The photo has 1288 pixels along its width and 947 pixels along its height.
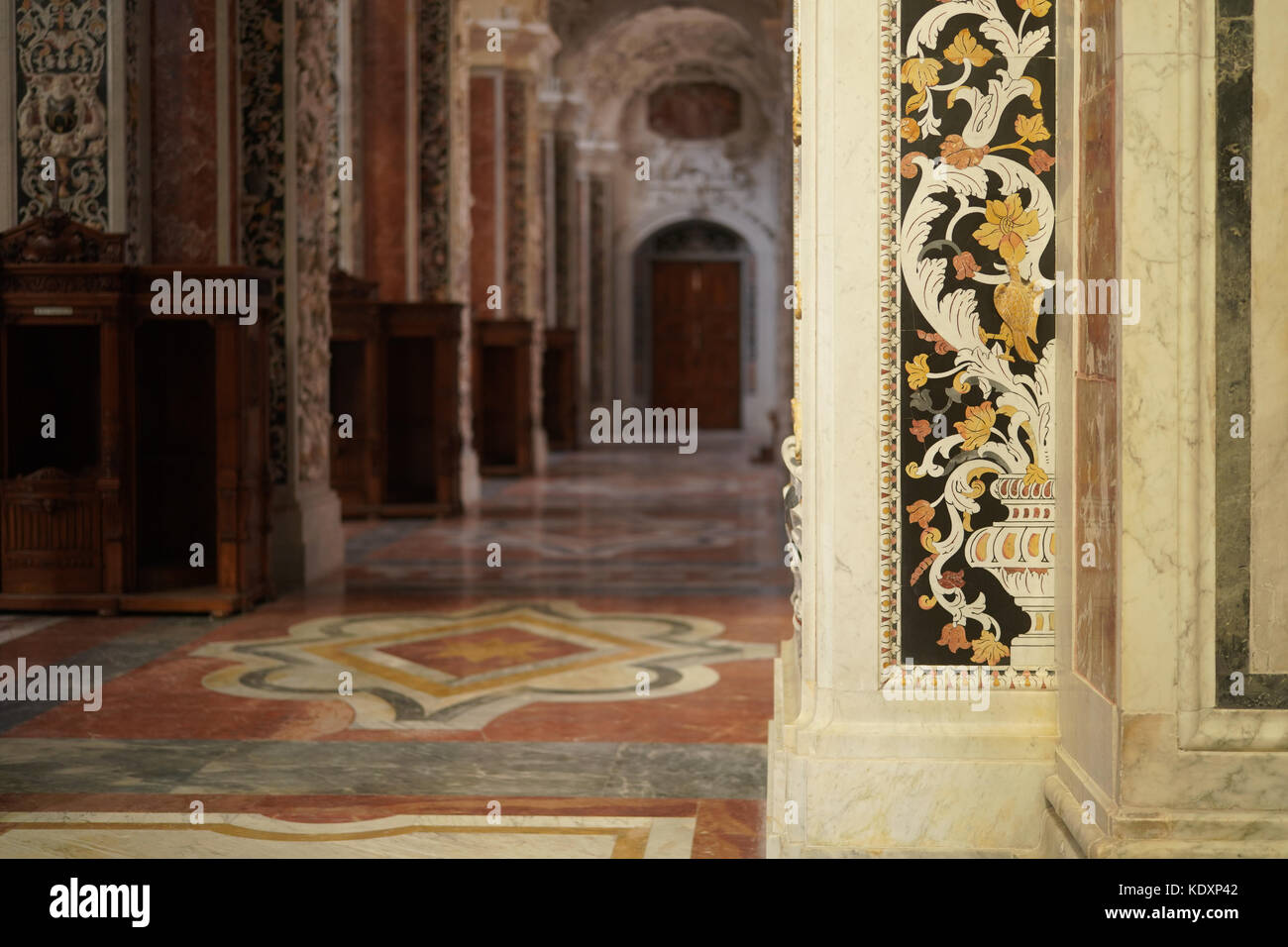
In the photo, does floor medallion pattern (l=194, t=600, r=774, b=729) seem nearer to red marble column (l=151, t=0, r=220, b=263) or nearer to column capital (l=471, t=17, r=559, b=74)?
red marble column (l=151, t=0, r=220, b=263)

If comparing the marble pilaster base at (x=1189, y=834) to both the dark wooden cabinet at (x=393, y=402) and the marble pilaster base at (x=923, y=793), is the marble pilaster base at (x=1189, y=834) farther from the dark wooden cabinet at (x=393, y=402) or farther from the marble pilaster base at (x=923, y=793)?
the dark wooden cabinet at (x=393, y=402)

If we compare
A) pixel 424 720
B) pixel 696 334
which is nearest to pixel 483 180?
pixel 696 334

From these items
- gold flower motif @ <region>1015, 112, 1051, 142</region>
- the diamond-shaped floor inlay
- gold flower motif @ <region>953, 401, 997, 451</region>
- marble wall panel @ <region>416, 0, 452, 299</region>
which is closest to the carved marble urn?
Answer: gold flower motif @ <region>953, 401, 997, 451</region>

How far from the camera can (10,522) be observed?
813cm

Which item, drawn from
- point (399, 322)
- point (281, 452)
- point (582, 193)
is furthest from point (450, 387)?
point (582, 193)

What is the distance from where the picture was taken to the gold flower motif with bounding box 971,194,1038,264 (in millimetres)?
3988

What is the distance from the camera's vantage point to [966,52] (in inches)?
157

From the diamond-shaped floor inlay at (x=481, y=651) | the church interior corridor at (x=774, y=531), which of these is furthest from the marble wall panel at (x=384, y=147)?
the diamond-shaped floor inlay at (x=481, y=651)

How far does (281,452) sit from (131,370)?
158 cm

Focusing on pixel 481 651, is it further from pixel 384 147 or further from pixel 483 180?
pixel 483 180

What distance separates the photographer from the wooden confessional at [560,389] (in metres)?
22.9

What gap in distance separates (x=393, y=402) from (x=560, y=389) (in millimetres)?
9464

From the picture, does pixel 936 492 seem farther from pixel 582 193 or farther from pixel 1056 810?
pixel 582 193

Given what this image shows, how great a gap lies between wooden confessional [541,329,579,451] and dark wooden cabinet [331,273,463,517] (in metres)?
9.17
